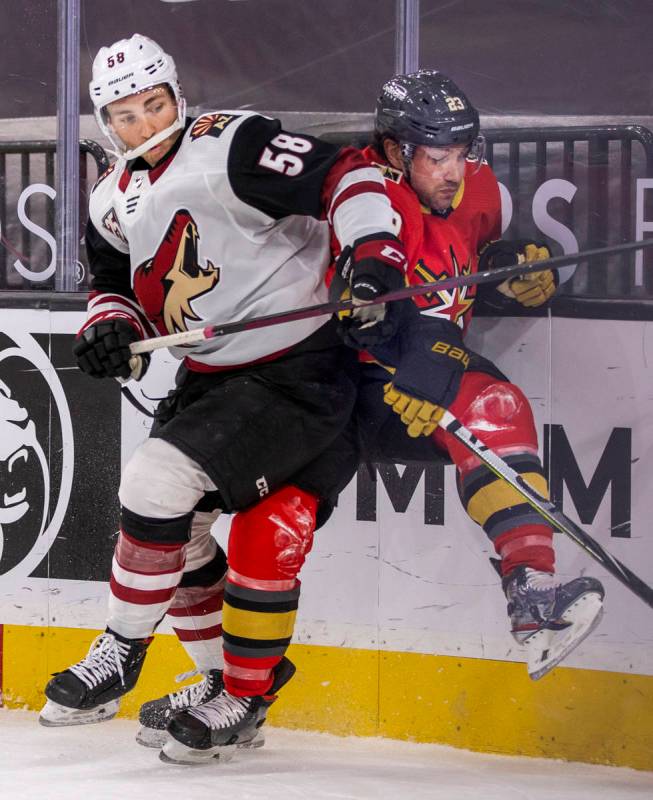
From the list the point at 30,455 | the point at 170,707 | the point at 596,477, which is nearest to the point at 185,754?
the point at 170,707

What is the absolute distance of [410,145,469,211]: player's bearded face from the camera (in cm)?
246

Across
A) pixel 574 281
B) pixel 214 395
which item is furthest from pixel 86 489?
pixel 574 281

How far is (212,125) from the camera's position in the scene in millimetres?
2420

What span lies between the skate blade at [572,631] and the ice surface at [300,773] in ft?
1.02

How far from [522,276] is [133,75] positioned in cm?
85

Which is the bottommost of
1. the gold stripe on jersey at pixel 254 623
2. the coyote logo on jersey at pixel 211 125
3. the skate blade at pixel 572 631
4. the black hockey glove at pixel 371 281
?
the gold stripe on jersey at pixel 254 623

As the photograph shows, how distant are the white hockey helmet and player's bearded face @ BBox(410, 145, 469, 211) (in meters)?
0.46

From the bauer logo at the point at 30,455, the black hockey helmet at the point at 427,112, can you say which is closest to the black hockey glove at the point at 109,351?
the bauer logo at the point at 30,455

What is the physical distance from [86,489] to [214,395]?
70 centimetres

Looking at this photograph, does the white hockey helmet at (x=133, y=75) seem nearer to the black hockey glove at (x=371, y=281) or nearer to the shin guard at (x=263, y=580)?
the black hockey glove at (x=371, y=281)

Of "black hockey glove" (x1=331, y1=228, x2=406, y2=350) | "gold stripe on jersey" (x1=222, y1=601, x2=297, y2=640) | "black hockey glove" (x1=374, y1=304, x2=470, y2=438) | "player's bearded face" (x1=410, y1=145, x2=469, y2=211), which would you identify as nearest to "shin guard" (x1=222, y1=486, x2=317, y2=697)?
"gold stripe on jersey" (x1=222, y1=601, x2=297, y2=640)

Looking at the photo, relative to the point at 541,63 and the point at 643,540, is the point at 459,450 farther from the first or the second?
the point at 541,63

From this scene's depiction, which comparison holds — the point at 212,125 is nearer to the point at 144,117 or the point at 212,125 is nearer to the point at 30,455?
the point at 144,117

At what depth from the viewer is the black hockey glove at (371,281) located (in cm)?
220
